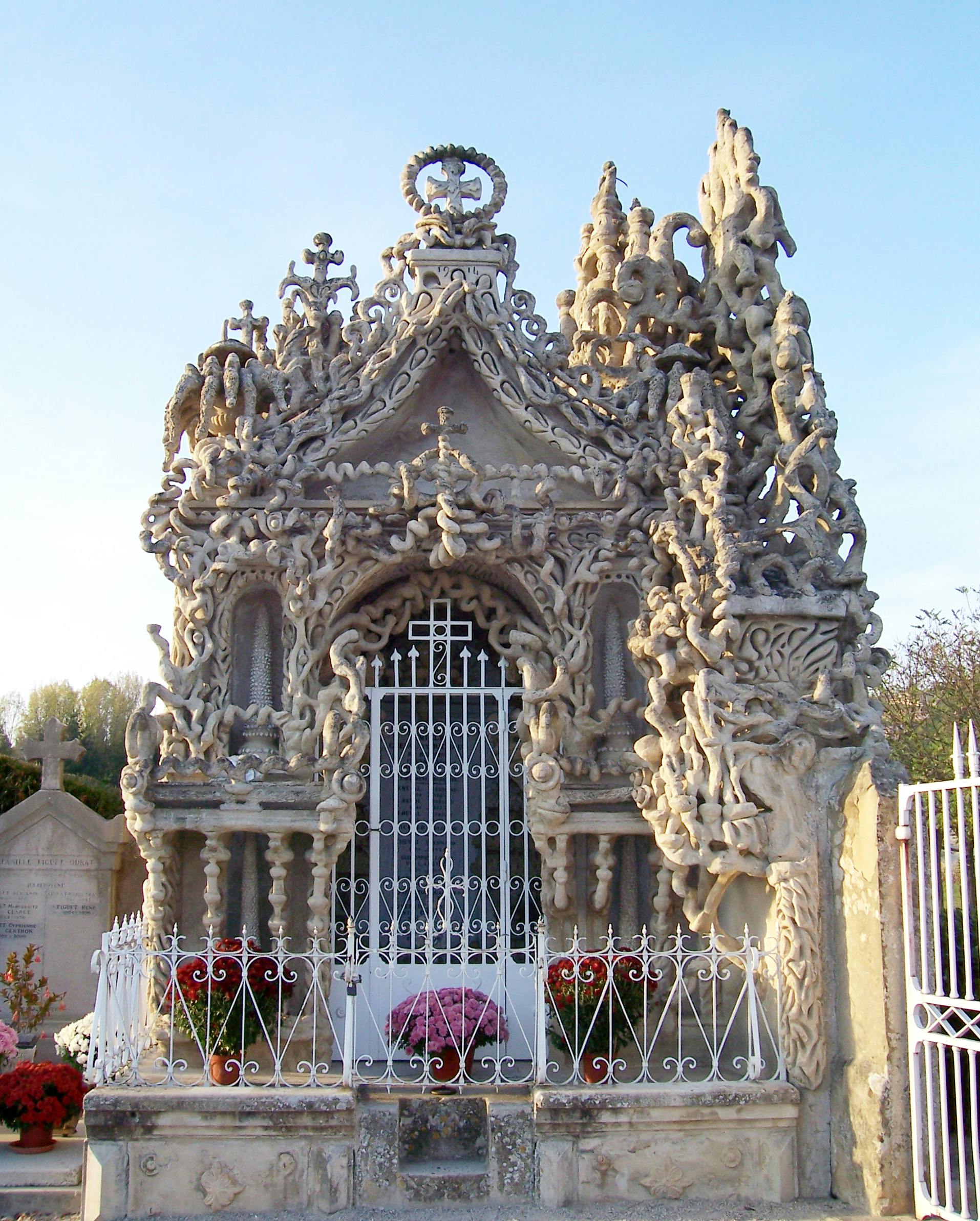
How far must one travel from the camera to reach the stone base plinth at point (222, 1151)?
6750 millimetres

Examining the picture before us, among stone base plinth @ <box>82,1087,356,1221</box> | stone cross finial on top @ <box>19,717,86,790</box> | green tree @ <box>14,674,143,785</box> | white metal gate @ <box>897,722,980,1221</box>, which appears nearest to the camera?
white metal gate @ <box>897,722,980,1221</box>

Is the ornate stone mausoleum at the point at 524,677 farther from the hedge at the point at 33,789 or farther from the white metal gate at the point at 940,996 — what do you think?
the hedge at the point at 33,789

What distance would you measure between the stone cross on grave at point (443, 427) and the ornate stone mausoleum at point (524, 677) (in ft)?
0.16

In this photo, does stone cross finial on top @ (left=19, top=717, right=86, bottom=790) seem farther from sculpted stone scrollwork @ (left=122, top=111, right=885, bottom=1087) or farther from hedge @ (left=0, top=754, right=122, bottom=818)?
hedge @ (left=0, top=754, right=122, bottom=818)

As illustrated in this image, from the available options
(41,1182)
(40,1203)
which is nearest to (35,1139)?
(41,1182)

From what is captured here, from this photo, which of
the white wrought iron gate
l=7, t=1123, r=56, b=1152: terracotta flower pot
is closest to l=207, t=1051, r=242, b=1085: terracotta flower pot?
the white wrought iron gate

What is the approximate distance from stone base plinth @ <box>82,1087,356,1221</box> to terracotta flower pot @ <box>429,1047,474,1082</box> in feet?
2.17

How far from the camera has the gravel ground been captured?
663cm

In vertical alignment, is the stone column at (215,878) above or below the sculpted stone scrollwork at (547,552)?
below

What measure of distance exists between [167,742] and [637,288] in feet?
17.5

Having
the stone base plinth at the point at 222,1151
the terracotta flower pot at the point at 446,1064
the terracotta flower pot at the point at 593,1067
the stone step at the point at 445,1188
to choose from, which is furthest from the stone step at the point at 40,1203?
the terracotta flower pot at the point at 593,1067

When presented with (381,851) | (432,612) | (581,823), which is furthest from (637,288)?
(381,851)

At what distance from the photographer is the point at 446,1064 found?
23.7ft

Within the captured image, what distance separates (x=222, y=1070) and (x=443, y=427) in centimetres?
509
